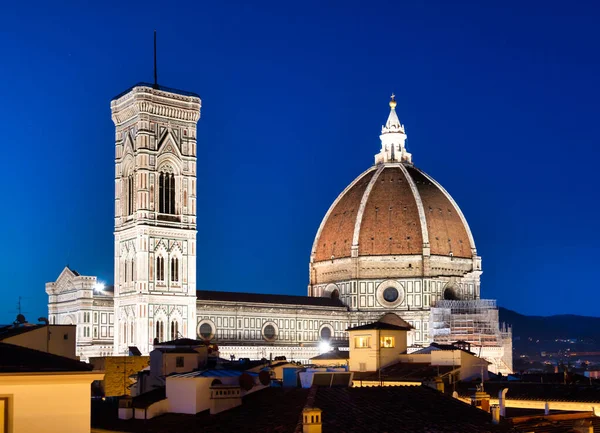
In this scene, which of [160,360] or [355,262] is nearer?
[160,360]

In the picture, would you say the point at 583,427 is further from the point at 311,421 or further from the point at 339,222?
the point at 339,222

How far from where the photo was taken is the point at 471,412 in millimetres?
24078

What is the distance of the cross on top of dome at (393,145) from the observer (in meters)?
107

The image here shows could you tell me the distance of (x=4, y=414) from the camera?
35.3ft

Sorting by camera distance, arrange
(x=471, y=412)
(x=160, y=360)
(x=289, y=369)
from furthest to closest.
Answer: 1. (x=160, y=360)
2. (x=289, y=369)
3. (x=471, y=412)

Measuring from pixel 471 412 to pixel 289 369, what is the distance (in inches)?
390

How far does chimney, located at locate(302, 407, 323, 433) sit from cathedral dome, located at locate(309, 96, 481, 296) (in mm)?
77736

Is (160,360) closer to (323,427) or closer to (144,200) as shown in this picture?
(323,427)

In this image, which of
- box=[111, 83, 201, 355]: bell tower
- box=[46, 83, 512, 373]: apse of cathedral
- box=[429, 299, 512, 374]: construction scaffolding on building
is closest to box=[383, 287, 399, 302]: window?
box=[46, 83, 512, 373]: apse of cathedral

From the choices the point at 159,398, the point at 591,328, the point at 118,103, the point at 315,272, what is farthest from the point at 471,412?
the point at 591,328

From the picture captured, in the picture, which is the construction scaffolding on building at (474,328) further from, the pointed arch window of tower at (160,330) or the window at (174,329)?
the pointed arch window of tower at (160,330)

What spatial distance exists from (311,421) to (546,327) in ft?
564

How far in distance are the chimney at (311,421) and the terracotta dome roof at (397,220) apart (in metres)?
77.8

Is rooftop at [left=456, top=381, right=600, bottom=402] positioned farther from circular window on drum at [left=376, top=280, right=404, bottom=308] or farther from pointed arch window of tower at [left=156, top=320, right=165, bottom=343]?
circular window on drum at [left=376, top=280, right=404, bottom=308]
